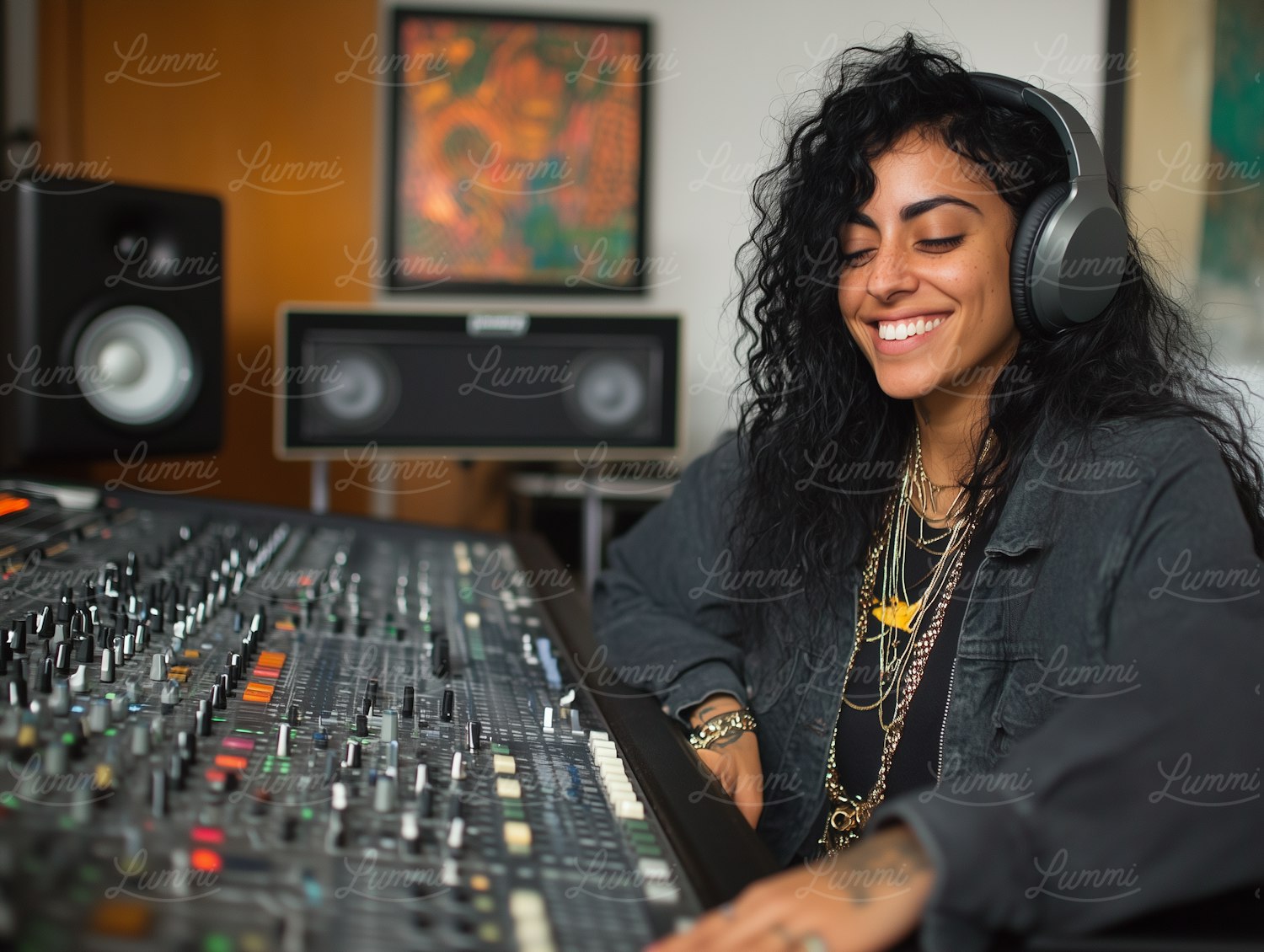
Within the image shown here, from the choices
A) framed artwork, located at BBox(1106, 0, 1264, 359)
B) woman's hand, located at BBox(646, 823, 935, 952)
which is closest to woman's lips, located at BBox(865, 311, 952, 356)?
woman's hand, located at BBox(646, 823, 935, 952)

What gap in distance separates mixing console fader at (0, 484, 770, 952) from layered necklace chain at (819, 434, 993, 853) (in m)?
0.26

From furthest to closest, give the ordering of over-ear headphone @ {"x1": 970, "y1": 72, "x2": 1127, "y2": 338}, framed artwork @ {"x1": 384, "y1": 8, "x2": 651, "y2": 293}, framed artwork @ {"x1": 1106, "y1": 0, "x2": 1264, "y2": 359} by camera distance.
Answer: framed artwork @ {"x1": 384, "y1": 8, "x2": 651, "y2": 293} < framed artwork @ {"x1": 1106, "y1": 0, "x2": 1264, "y2": 359} < over-ear headphone @ {"x1": 970, "y1": 72, "x2": 1127, "y2": 338}

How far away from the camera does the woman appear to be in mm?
607

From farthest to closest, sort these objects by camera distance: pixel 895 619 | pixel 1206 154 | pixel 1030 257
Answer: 1. pixel 1206 154
2. pixel 895 619
3. pixel 1030 257

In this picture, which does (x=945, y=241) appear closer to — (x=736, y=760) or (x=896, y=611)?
(x=896, y=611)

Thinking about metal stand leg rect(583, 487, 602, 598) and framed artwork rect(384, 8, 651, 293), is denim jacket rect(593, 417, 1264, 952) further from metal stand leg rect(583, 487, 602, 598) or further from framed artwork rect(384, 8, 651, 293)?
A: framed artwork rect(384, 8, 651, 293)

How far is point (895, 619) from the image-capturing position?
3.62 ft

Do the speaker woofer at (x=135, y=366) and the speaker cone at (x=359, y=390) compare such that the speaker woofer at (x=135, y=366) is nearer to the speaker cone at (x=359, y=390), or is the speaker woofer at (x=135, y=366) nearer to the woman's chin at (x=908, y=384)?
the speaker cone at (x=359, y=390)

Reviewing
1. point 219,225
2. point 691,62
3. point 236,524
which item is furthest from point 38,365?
point 691,62

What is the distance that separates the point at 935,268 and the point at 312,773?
73cm

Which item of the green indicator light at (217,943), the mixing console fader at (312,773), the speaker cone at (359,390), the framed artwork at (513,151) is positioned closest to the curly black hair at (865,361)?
the mixing console fader at (312,773)

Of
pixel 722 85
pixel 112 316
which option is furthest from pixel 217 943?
pixel 722 85

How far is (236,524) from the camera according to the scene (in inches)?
52.8

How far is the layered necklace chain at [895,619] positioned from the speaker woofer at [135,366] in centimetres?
140
